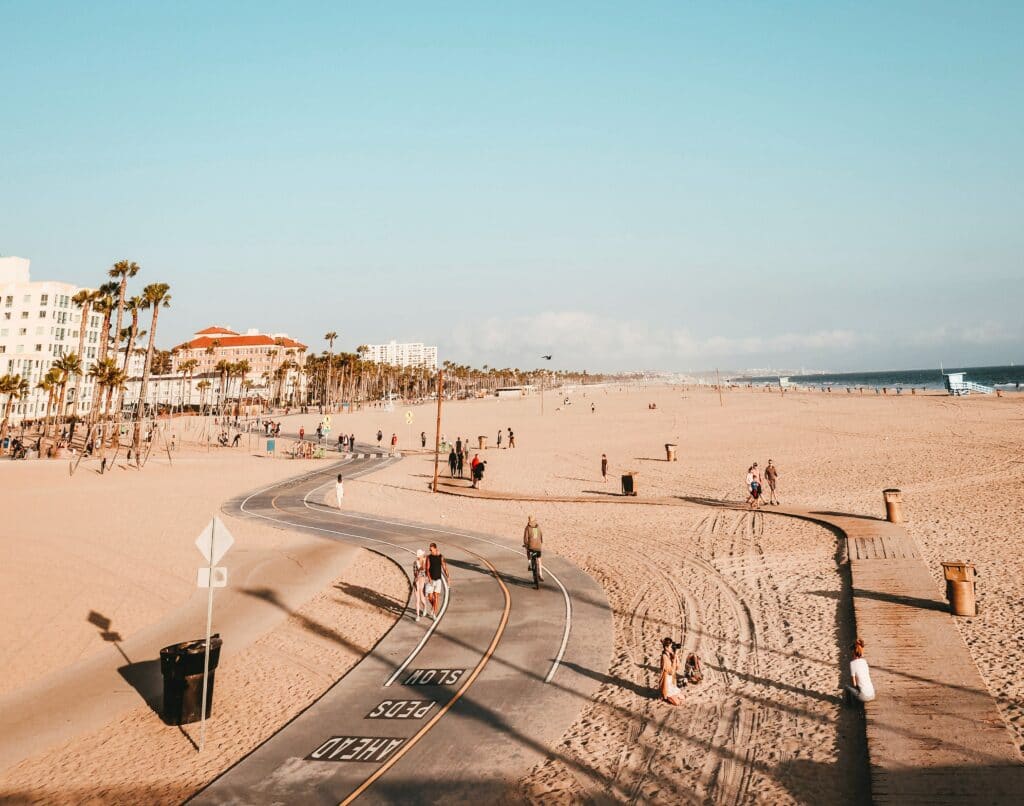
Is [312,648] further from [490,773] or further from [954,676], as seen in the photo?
[954,676]

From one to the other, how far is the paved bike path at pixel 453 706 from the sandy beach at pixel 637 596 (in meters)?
0.54

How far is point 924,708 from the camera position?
31.0 feet

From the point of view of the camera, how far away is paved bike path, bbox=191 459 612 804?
27.7 ft

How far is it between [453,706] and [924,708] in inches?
283

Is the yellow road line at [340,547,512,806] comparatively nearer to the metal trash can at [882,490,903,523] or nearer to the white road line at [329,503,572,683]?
the white road line at [329,503,572,683]

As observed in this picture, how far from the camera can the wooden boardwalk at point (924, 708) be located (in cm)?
762

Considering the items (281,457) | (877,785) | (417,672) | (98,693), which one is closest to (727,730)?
(877,785)

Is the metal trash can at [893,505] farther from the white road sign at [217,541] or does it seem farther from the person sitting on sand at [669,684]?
the white road sign at [217,541]

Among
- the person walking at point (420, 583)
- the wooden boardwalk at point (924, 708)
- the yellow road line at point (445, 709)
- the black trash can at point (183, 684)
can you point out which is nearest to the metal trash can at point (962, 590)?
the wooden boardwalk at point (924, 708)

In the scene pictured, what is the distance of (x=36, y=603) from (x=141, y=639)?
169 inches

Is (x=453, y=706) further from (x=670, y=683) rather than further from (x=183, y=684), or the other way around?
(x=183, y=684)

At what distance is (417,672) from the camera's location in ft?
39.6

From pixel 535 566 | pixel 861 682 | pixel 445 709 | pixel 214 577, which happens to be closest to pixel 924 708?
pixel 861 682

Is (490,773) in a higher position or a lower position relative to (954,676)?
lower
